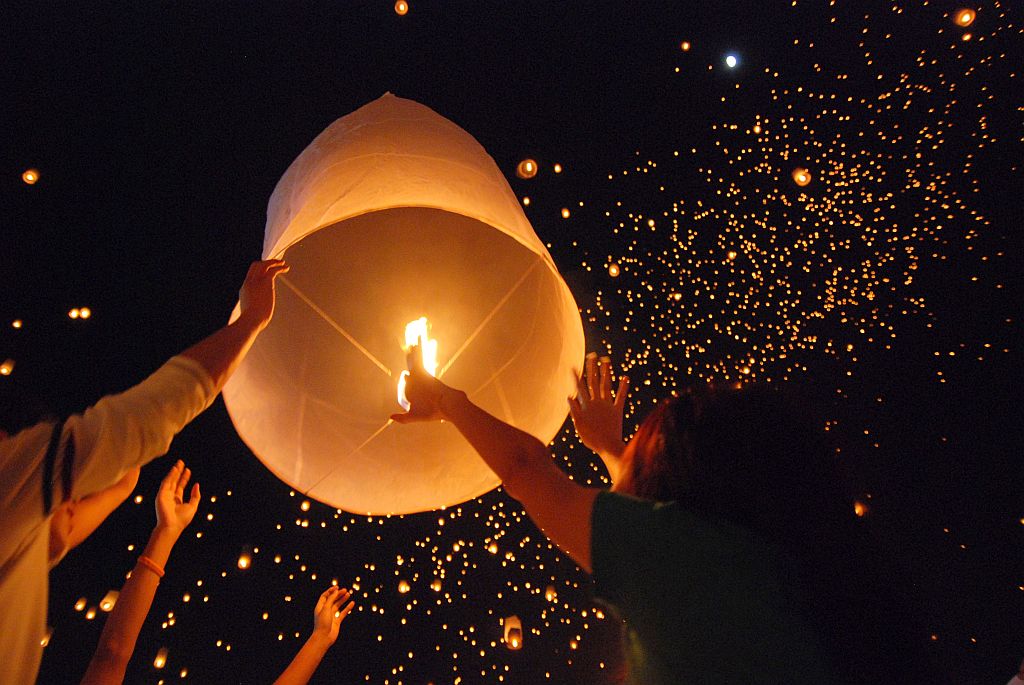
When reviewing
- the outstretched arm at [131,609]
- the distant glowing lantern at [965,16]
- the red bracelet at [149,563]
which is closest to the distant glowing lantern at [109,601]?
the outstretched arm at [131,609]

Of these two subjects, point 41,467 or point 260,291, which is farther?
point 260,291

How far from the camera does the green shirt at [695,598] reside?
2.52 feet

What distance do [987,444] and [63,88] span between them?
3.70 meters

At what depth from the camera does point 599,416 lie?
154 centimetres

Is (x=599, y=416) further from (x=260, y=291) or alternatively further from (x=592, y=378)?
(x=260, y=291)

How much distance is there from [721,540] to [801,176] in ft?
5.91

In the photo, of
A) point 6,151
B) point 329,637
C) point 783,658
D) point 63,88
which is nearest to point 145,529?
point 329,637

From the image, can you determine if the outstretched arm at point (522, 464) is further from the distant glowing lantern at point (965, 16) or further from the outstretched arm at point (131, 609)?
the distant glowing lantern at point (965, 16)

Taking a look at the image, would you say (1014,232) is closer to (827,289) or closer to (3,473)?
(827,289)

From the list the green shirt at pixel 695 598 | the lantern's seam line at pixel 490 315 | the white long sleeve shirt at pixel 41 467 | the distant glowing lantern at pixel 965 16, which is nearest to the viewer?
the green shirt at pixel 695 598

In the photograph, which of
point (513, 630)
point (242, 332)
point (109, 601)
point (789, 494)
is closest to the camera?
point (789, 494)

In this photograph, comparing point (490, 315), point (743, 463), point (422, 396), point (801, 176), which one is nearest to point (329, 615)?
point (490, 315)

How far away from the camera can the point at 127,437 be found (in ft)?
3.06

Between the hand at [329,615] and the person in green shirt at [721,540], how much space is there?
5.97ft
